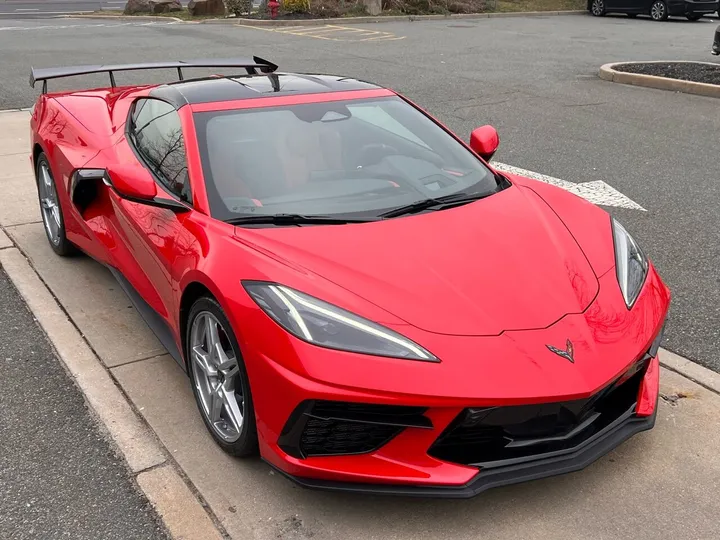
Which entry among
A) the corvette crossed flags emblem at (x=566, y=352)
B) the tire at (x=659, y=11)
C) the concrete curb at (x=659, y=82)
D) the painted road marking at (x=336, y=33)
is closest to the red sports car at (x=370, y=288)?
the corvette crossed flags emblem at (x=566, y=352)

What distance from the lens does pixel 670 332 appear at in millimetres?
3990

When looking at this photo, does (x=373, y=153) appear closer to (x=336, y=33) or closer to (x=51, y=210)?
(x=51, y=210)

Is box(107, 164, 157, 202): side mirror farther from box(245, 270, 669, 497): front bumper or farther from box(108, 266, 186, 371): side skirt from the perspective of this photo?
box(245, 270, 669, 497): front bumper

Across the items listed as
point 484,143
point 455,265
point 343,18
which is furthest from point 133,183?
point 343,18

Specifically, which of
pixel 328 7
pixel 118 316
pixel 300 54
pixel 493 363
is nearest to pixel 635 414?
pixel 493 363

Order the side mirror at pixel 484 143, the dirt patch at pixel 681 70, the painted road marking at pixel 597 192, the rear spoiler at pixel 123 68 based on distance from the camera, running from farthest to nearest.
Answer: the dirt patch at pixel 681 70
the painted road marking at pixel 597 192
the rear spoiler at pixel 123 68
the side mirror at pixel 484 143

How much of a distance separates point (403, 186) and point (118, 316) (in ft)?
5.93

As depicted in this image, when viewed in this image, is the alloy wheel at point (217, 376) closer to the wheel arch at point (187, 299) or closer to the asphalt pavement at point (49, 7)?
the wheel arch at point (187, 299)

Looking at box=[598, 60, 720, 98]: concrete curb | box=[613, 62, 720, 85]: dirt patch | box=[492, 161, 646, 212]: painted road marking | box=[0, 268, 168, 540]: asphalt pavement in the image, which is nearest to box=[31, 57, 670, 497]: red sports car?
box=[0, 268, 168, 540]: asphalt pavement

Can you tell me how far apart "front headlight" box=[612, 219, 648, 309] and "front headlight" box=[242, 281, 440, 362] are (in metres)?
0.97

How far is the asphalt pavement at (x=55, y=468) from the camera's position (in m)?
2.68

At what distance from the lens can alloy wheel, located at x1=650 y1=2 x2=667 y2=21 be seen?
23688 mm

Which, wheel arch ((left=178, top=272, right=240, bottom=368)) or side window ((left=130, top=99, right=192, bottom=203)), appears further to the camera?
side window ((left=130, top=99, right=192, bottom=203))

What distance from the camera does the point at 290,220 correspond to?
3141mm
